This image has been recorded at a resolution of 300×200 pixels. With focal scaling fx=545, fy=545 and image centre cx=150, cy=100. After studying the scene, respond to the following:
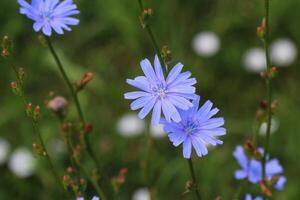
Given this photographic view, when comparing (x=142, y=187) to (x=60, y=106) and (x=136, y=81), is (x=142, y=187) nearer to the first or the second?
(x=60, y=106)

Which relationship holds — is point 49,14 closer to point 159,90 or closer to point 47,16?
point 47,16

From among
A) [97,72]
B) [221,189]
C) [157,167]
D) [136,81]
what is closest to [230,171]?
[221,189]

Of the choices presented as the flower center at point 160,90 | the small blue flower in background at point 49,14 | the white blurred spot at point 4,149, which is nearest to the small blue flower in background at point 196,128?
the flower center at point 160,90

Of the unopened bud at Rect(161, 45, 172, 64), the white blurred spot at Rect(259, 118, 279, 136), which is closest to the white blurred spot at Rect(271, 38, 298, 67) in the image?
the white blurred spot at Rect(259, 118, 279, 136)

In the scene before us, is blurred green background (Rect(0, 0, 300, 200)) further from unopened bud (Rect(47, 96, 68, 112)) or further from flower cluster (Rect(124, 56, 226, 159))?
flower cluster (Rect(124, 56, 226, 159))

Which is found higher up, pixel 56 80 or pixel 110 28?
pixel 110 28

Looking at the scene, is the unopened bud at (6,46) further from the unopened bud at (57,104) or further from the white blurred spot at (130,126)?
the white blurred spot at (130,126)

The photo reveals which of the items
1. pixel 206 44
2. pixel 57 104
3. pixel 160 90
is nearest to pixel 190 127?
pixel 160 90
